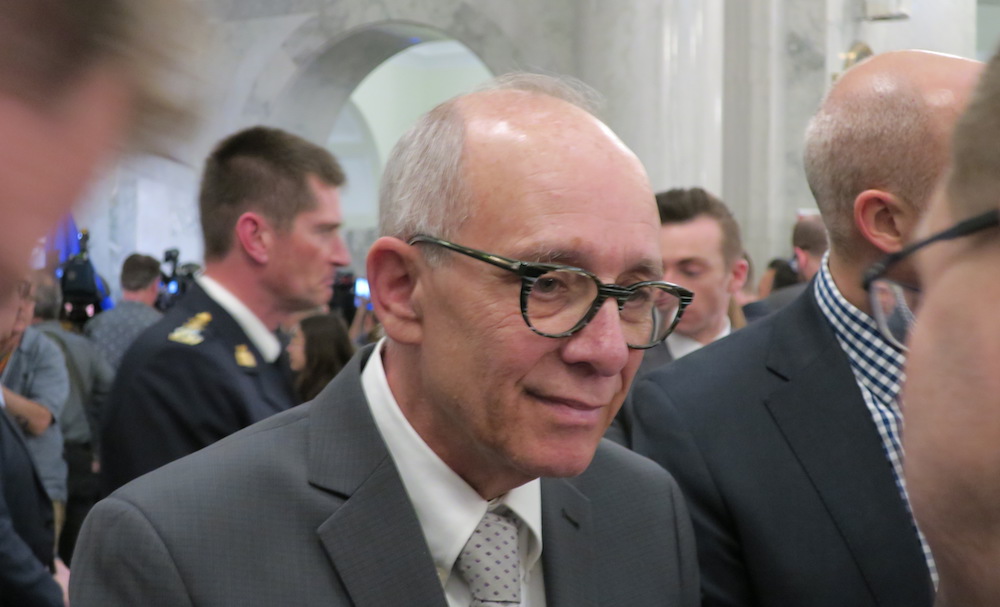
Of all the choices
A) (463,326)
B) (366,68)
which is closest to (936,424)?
(463,326)

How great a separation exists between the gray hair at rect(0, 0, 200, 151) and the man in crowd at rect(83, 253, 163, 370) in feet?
20.3

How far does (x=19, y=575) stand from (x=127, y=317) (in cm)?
408

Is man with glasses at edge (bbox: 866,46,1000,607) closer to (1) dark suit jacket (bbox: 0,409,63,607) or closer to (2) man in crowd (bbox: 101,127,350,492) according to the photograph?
(2) man in crowd (bbox: 101,127,350,492)

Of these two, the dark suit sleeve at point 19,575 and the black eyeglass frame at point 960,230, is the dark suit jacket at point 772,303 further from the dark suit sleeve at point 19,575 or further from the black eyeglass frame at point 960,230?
the black eyeglass frame at point 960,230

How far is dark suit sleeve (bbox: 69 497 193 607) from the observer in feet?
4.90

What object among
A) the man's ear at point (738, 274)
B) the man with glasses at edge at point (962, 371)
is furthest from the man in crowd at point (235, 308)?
the man with glasses at edge at point (962, 371)

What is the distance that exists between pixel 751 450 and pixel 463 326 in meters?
0.84

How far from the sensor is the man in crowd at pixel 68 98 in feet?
1.73

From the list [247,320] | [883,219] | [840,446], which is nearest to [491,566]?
[840,446]

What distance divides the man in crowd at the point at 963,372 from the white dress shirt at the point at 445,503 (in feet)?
2.71

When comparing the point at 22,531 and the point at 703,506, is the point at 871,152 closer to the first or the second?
the point at 703,506

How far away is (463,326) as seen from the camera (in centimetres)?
167

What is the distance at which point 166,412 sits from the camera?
306cm


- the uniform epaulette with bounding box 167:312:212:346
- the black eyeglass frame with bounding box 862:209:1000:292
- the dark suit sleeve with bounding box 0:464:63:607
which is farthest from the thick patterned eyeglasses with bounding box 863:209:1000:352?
the dark suit sleeve with bounding box 0:464:63:607
